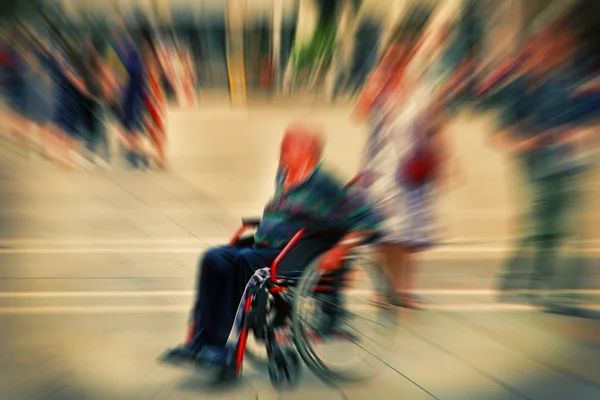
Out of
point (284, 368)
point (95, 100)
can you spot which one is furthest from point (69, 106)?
point (284, 368)

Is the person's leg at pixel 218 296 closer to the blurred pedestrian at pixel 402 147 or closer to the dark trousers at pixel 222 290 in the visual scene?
the dark trousers at pixel 222 290

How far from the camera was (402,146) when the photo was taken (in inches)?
103

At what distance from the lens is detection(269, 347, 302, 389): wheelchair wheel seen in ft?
7.64

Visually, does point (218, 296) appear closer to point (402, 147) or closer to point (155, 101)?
point (155, 101)

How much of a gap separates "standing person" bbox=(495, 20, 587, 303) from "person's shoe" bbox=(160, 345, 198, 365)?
5.51 ft

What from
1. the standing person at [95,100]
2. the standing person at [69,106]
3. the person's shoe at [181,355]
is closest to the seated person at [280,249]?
the person's shoe at [181,355]

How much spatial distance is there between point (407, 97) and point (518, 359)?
142cm

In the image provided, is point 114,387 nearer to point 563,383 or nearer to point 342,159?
point 342,159

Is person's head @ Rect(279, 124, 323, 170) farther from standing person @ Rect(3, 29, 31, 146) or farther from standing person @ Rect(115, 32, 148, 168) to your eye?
standing person @ Rect(3, 29, 31, 146)

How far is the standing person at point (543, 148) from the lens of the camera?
2668mm

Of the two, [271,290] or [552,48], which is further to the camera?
[552,48]

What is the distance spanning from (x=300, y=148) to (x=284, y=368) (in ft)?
3.25

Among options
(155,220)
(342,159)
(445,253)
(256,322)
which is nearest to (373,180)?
(342,159)

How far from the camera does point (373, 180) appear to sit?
102 inches
